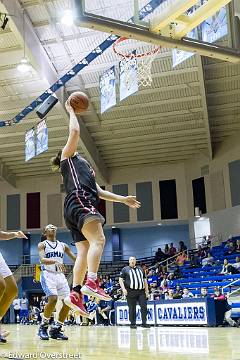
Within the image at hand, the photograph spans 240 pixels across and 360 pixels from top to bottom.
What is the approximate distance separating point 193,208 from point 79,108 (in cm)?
2376

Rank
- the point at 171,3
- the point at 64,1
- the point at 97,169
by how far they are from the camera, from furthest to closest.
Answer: the point at 97,169 < the point at 64,1 < the point at 171,3

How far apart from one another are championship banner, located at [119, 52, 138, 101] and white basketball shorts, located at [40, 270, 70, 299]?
8.68m

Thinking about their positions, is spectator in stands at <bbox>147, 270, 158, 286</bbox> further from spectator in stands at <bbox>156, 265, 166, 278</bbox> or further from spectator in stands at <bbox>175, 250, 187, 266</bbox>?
spectator in stands at <bbox>175, 250, 187, 266</bbox>

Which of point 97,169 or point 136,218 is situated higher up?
point 97,169

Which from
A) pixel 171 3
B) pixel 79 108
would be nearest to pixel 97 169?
pixel 171 3

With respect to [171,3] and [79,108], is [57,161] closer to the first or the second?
[79,108]

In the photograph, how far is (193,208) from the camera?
27453 millimetres

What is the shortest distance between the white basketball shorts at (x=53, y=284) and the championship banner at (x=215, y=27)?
4109 mm

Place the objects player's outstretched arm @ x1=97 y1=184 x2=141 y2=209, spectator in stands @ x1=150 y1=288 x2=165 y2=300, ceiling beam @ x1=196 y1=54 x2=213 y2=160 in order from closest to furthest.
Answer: player's outstretched arm @ x1=97 y1=184 x2=141 y2=209 < spectator in stands @ x1=150 y1=288 x2=165 y2=300 < ceiling beam @ x1=196 y1=54 x2=213 y2=160

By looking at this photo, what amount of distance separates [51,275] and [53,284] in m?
0.14

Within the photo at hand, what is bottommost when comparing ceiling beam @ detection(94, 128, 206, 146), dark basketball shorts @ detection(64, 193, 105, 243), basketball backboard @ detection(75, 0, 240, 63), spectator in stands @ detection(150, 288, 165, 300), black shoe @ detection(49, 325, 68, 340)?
black shoe @ detection(49, 325, 68, 340)

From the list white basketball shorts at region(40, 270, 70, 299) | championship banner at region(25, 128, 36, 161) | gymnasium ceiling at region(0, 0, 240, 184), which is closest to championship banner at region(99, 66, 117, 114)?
gymnasium ceiling at region(0, 0, 240, 184)

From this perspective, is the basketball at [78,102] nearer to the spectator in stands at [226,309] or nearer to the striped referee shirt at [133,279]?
the striped referee shirt at [133,279]

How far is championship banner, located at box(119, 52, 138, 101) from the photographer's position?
48.4 ft
